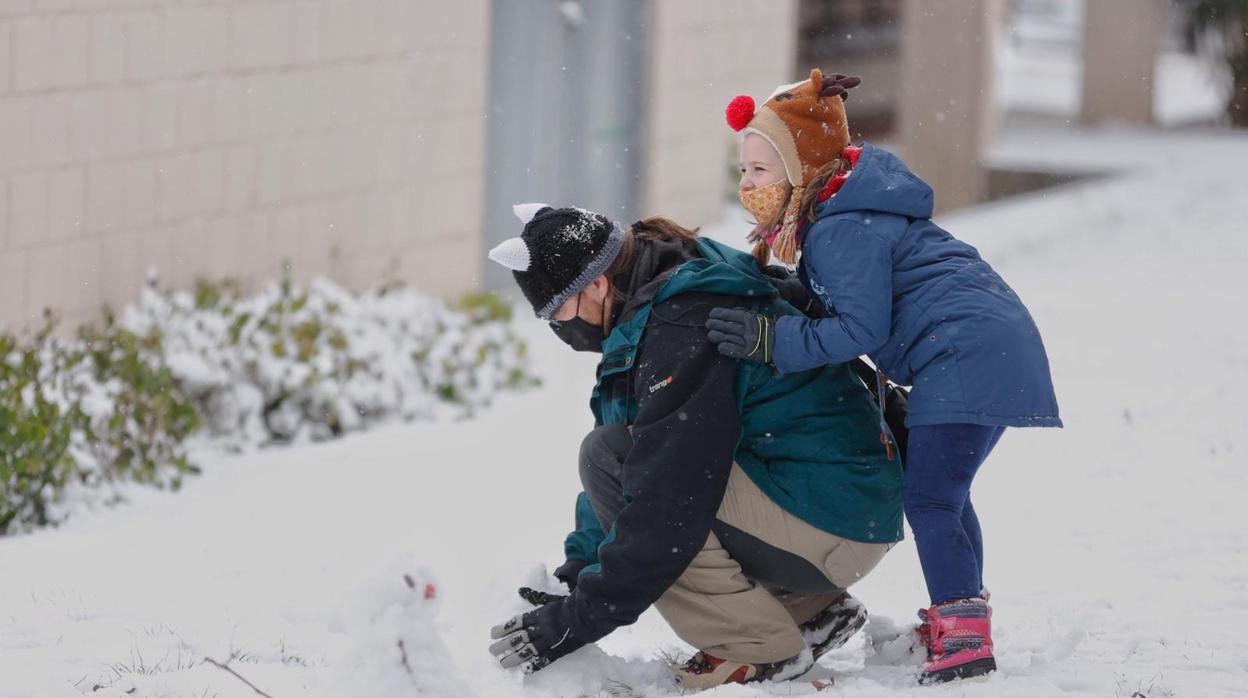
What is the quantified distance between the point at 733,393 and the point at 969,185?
13079 mm

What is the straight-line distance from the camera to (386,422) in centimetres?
683

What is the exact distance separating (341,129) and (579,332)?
15.8 feet

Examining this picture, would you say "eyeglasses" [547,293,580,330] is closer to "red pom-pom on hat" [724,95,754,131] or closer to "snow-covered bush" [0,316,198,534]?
"red pom-pom on hat" [724,95,754,131]

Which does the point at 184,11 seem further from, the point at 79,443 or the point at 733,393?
the point at 733,393

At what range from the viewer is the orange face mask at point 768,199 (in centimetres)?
385

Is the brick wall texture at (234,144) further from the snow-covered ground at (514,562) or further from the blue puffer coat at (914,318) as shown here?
the blue puffer coat at (914,318)

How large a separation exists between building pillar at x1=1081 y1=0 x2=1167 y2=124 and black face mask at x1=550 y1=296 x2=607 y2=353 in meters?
18.4

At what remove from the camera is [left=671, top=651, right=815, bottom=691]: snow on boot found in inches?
148

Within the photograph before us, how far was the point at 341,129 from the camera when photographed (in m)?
8.36

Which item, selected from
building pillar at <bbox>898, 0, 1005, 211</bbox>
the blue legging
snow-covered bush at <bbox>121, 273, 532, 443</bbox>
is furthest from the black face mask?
building pillar at <bbox>898, 0, 1005, 211</bbox>

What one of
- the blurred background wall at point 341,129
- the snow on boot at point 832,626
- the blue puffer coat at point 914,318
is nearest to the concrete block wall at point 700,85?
the blurred background wall at point 341,129

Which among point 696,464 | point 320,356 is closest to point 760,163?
point 696,464

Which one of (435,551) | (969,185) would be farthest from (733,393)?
(969,185)

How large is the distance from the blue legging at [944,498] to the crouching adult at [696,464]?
0.12 metres
